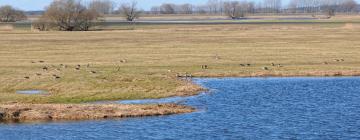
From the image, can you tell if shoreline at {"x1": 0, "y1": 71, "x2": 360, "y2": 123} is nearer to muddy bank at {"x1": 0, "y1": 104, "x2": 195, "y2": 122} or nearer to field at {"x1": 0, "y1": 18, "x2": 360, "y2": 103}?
muddy bank at {"x1": 0, "y1": 104, "x2": 195, "y2": 122}

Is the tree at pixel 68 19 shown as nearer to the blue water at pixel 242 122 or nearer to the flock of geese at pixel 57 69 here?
the flock of geese at pixel 57 69

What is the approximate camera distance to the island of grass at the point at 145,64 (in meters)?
45.4

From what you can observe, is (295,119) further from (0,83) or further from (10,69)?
(10,69)

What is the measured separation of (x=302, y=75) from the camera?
5697 cm

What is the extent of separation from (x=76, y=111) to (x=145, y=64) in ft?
84.2

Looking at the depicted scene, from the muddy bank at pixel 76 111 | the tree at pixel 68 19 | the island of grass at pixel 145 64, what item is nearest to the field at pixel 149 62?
the island of grass at pixel 145 64

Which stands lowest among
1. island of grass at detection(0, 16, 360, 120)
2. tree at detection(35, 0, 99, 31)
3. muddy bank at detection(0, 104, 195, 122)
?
muddy bank at detection(0, 104, 195, 122)

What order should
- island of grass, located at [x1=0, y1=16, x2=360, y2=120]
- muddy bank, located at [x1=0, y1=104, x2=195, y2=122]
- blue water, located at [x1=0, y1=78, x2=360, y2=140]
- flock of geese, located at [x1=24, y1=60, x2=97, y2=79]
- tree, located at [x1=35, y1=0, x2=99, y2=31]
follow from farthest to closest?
tree, located at [x1=35, y1=0, x2=99, y2=31] < flock of geese, located at [x1=24, y1=60, x2=97, y2=79] < island of grass, located at [x1=0, y1=16, x2=360, y2=120] < muddy bank, located at [x1=0, y1=104, x2=195, y2=122] < blue water, located at [x1=0, y1=78, x2=360, y2=140]

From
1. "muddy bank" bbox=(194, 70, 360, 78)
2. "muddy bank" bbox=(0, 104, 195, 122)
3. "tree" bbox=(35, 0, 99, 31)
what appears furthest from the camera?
"tree" bbox=(35, 0, 99, 31)

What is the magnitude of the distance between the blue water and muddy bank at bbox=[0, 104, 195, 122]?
104cm

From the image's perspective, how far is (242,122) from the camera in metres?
35.7

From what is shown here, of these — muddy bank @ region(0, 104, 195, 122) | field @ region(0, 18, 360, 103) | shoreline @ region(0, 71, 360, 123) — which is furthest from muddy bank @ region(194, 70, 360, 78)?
muddy bank @ region(0, 104, 195, 122)

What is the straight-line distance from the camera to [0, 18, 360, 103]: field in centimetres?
4725

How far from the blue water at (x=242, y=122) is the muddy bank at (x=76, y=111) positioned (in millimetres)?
1039
